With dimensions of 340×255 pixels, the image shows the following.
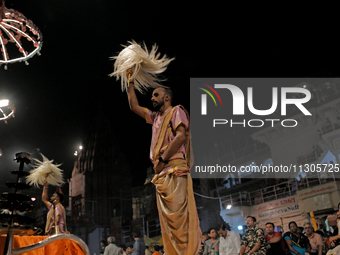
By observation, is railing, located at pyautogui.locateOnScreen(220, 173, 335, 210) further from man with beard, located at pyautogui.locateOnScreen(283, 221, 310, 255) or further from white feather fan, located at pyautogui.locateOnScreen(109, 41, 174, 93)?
white feather fan, located at pyautogui.locateOnScreen(109, 41, 174, 93)

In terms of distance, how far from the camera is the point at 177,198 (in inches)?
110

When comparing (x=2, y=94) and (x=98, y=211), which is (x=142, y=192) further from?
(x=2, y=94)

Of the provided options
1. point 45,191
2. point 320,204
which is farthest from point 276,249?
point 320,204

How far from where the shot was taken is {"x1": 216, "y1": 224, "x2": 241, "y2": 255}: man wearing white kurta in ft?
24.6

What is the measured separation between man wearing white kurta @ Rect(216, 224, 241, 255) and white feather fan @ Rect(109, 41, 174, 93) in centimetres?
512

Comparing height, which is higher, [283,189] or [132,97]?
[283,189]

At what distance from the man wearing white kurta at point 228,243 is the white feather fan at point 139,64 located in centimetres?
512

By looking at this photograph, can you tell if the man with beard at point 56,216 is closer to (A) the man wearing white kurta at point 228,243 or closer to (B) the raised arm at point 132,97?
(A) the man wearing white kurta at point 228,243

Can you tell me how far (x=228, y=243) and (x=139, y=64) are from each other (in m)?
5.62

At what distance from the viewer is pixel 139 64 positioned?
3387 millimetres

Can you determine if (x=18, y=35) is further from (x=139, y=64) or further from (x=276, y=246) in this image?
(x=276, y=246)

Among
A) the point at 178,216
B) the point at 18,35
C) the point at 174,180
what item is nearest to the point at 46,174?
the point at 18,35

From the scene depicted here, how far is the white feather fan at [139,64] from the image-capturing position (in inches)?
132

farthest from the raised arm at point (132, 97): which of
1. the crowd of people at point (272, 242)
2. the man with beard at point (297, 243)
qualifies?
the man with beard at point (297, 243)
